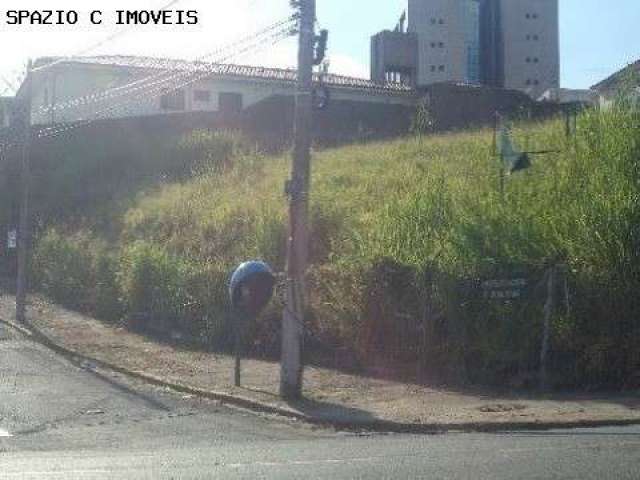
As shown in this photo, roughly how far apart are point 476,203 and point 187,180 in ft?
48.4

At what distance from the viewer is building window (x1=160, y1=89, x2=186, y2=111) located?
4362cm

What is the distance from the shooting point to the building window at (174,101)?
143ft

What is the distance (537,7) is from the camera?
71000 millimetres

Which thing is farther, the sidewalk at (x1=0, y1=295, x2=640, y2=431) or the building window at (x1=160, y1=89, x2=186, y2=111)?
the building window at (x1=160, y1=89, x2=186, y2=111)

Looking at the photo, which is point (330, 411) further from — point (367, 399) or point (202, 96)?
point (202, 96)

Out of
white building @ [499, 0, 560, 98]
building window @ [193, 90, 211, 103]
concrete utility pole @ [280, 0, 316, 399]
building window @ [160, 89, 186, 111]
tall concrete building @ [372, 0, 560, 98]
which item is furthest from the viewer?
white building @ [499, 0, 560, 98]

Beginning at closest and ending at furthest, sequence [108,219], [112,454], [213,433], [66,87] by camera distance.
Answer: [112,454], [213,433], [108,219], [66,87]

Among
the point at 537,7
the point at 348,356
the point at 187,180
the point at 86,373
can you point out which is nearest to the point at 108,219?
the point at 187,180

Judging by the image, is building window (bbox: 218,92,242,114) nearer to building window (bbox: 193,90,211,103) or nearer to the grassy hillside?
building window (bbox: 193,90,211,103)

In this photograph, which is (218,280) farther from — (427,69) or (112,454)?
(427,69)

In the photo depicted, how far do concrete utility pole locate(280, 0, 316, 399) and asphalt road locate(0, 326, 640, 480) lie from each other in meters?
1.03

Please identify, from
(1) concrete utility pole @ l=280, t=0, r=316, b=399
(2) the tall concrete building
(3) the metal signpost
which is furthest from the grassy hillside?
(2) the tall concrete building

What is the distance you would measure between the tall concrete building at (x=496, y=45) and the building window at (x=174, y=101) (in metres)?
28.7

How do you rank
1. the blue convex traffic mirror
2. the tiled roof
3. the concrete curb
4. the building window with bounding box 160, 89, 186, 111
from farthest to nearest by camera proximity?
the building window with bounding box 160, 89, 186, 111
the tiled roof
the blue convex traffic mirror
the concrete curb
